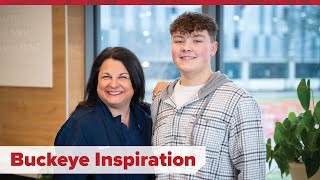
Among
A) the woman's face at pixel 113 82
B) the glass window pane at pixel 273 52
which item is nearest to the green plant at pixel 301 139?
the glass window pane at pixel 273 52

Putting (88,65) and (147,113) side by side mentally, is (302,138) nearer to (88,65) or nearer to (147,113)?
(147,113)

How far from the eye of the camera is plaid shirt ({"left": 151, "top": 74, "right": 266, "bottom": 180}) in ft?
5.78

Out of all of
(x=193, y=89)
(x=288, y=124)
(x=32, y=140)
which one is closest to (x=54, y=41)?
(x=32, y=140)

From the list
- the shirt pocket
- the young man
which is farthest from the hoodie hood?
the shirt pocket

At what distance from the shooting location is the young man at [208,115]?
177 centimetres

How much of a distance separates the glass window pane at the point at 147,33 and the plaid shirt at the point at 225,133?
2457 mm

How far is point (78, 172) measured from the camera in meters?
1.88

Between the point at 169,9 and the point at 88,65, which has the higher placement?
the point at 169,9

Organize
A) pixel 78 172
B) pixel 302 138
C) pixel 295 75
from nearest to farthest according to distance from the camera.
Answer: pixel 78 172, pixel 302 138, pixel 295 75

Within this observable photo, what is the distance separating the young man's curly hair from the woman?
0.27m

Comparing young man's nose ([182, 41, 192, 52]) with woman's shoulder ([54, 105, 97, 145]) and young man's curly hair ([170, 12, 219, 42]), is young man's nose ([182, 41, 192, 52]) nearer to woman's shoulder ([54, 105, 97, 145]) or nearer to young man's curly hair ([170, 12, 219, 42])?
young man's curly hair ([170, 12, 219, 42])

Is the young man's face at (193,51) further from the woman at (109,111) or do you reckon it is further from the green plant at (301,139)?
the green plant at (301,139)

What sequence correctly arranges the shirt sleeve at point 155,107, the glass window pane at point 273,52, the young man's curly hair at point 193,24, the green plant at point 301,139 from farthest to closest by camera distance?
the glass window pane at point 273,52 < the green plant at point 301,139 < the shirt sleeve at point 155,107 < the young man's curly hair at point 193,24

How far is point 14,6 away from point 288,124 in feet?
11.1
